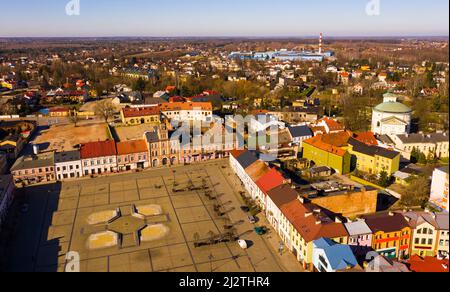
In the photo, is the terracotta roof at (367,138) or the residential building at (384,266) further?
the terracotta roof at (367,138)

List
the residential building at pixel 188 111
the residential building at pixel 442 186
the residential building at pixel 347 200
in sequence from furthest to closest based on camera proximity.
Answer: the residential building at pixel 188 111 → the residential building at pixel 347 200 → the residential building at pixel 442 186

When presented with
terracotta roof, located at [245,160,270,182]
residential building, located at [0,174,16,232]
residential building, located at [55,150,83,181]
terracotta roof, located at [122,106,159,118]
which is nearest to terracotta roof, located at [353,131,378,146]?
terracotta roof, located at [245,160,270,182]

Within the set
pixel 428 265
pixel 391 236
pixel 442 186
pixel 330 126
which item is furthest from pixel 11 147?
pixel 442 186

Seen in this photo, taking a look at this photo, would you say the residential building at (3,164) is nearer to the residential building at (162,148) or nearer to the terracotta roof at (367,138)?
the residential building at (162,148)

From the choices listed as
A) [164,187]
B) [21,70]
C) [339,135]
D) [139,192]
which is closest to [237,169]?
[164,187]

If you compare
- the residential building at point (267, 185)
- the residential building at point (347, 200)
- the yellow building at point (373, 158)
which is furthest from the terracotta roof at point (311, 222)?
the yellow building at point (373, 158)

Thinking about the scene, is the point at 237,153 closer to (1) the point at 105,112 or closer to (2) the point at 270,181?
(2) the point at 270,181
